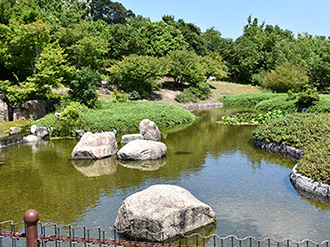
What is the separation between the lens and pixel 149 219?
289 inches

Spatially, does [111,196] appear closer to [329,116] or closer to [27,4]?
[329,116]

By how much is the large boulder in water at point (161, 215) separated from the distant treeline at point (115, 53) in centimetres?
1904

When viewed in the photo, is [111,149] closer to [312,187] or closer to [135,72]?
[312,187]

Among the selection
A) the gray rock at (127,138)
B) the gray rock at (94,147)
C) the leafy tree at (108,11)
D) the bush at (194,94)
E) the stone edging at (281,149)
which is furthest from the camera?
the leafy tree at (108,11)

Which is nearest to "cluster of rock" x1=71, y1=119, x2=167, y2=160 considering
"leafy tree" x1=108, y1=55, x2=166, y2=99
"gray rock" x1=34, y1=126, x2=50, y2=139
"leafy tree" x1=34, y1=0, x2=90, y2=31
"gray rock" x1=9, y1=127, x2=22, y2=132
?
"gray rock" x1=34, y1=126, x2=50, y2=139

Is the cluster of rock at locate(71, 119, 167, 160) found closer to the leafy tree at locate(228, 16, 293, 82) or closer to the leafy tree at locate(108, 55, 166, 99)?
the leafy tree at locate(108, 55, 166, 99)

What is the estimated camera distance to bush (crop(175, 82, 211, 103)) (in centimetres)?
4144

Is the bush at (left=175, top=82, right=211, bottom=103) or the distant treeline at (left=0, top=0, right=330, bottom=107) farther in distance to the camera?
the bush at (left=175, top=82, right=211, bottom=103)

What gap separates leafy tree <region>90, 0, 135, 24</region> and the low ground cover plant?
59.0 meters

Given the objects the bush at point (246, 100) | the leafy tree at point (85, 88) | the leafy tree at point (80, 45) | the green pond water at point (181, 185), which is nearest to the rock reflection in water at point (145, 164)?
the green pond water at point (181, 185)

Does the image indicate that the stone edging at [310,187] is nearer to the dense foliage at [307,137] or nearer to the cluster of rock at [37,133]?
the dense foliage at [307,137]

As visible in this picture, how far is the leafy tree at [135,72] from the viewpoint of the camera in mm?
37281

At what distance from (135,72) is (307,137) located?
A: 86.2 feet

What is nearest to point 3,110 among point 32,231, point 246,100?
point 32,231
